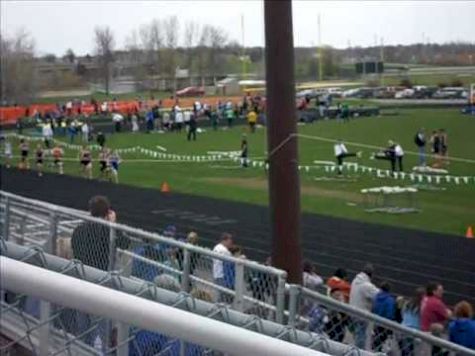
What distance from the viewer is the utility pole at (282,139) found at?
5.92m

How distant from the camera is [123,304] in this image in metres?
1.39

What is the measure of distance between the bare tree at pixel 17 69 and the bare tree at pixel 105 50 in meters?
1.32

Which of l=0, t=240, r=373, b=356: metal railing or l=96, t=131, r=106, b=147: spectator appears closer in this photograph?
l=0, t=240, r=373, b=356: metal railing

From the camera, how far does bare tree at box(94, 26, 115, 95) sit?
28.5 feet

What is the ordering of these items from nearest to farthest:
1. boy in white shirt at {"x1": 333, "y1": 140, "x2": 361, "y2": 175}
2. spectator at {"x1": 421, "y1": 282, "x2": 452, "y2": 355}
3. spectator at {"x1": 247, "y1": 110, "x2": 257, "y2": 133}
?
1. spectator at {"x1": 421, "y1": 282, "x2": 452, "y2": 355}
2. spectator at {"x1": 247, "y1": 110, "x2": 257, "y2": 133}
3. boy in white shirt at {"x1": 333, "y1": 140, "x2": 361, "y2": 175}

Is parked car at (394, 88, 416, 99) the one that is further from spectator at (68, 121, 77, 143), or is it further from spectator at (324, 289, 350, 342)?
spectator at (68, 121, 77, 143)

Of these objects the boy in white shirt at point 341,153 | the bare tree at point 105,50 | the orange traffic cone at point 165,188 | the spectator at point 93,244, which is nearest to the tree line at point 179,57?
the bare tree at point 105,50

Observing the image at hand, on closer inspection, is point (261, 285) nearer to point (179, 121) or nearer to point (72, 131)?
point (179, 121)

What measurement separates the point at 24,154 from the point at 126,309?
24.7 metres

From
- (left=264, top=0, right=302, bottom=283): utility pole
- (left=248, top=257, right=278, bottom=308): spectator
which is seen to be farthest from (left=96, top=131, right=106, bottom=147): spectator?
(left=248, top=257, right=278, bottom=308): spectator

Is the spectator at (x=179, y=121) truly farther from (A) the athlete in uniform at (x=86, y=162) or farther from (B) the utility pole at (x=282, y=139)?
(B) the utility pole at (x=282, y=139)

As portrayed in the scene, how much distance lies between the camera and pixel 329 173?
1944cm

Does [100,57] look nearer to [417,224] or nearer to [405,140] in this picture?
[405,140]

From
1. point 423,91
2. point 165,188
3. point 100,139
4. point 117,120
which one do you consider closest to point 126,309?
point 423,91
